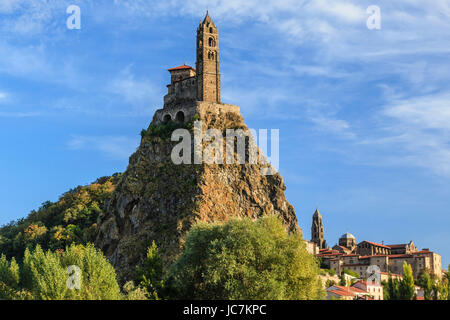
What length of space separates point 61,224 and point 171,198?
113ft

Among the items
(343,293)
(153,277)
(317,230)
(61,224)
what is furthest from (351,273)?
(153,277)

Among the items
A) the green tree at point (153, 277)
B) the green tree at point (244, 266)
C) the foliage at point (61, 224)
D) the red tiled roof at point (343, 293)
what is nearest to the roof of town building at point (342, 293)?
the red tiled roof at point (343, 293)

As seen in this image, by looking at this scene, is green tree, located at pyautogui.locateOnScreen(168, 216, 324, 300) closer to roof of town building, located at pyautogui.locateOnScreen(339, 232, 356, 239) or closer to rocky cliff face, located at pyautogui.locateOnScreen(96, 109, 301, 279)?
rocky cliff face, located at pyautogui.locateOnScreen(96, 109, 301, 279)

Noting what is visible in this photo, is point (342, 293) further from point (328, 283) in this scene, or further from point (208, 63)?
point (208, 63)

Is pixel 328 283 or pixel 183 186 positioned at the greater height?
pixel 183 186

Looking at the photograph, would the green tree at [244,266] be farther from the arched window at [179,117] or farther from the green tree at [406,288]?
the arched window at [179,117]

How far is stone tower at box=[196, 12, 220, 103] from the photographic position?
11462 cm

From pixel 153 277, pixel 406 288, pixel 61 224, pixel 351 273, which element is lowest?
pixel 406 288

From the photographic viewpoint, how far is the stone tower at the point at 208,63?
114625 millimetres

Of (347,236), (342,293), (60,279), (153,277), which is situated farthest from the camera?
(347,236)

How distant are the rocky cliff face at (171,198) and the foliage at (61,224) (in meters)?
10.4

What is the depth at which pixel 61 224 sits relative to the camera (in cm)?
12731

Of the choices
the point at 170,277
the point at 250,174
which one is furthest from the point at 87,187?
the point at 170,277

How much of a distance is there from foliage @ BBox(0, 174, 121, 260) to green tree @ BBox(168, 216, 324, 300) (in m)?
54.0
